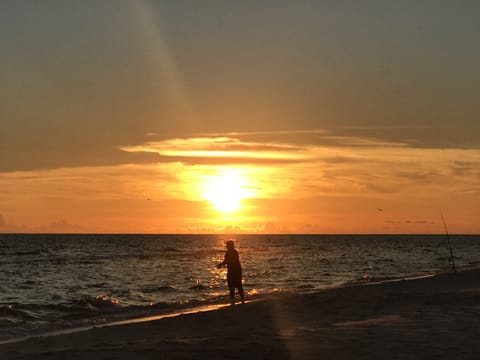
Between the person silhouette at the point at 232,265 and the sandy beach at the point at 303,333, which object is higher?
the person silhouette at the point at 232,265

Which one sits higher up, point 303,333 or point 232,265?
point 232,265

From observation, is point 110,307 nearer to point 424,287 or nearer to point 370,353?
point 424,287

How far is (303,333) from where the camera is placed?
480 inches

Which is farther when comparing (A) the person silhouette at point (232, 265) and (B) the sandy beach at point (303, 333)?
(A) the person silhouette at point (232, 265)

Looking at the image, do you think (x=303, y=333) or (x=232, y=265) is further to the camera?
(x=232, y=265)

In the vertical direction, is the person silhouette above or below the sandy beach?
above

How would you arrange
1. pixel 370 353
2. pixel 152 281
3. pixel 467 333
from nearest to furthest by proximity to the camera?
pixel 370 353 < pixel 467 333 < pixel 152 281

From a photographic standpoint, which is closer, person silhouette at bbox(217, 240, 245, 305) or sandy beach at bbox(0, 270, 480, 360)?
sandy beach at bbox(0, 270, 480, 360)

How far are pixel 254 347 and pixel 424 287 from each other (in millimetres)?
13551

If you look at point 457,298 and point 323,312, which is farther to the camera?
point 457,298

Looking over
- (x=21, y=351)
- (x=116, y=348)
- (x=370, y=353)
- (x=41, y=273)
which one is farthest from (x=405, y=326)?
(x=41, y=273)

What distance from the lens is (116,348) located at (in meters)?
11.2

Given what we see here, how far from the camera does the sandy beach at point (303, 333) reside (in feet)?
33.6

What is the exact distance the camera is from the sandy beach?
33.6 ft
